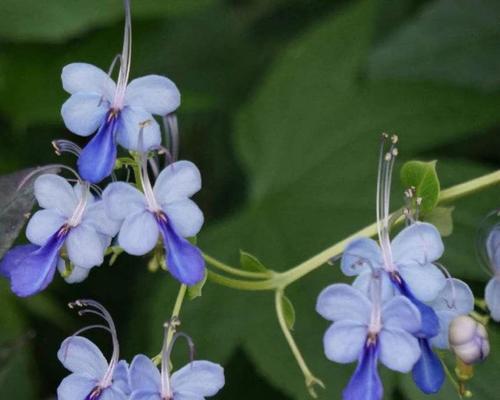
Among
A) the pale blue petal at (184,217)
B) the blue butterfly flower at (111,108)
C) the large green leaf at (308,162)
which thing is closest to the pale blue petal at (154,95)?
the blue butterfly flower at (111,108)

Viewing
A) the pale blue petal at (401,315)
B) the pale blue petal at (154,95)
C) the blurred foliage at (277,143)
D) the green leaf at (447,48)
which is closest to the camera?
the pale blue petal at (401,315)

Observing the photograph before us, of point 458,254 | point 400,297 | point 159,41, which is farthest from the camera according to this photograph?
point 159,41

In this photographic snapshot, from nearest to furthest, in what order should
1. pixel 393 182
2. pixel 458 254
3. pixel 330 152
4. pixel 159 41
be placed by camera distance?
pixel 458 254
pixel 393 182
pixel 330 152
pixel 159 41

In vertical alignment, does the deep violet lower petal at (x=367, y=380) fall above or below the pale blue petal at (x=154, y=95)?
below

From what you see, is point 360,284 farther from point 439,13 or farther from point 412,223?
point 439,13

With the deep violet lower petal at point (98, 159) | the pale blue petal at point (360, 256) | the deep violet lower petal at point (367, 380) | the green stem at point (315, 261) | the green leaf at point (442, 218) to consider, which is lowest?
the deep violet lower petal at point (367, 380)

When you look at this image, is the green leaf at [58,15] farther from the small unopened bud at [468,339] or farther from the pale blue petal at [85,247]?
the small unopened bud at [468,339]

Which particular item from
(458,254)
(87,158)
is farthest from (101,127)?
(458,254)
